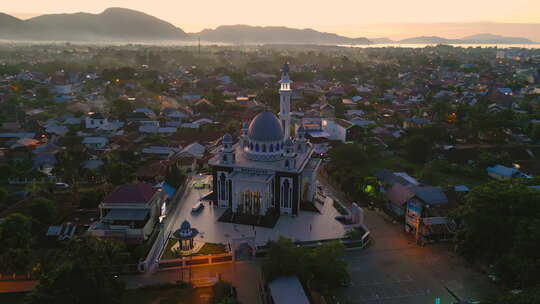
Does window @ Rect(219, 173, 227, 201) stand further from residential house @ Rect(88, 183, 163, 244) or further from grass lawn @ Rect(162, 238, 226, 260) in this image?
grass lawn @ Rect(162, 238, 226, 260)

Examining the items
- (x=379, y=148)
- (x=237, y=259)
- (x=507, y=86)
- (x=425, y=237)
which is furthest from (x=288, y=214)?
(x=507, y=86)

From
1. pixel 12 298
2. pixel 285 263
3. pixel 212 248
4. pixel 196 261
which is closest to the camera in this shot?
pixel 12 298

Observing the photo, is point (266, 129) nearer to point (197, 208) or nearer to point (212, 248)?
point (197, 208)

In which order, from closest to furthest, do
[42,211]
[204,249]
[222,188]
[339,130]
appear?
[204,249] → [42,211] → [222,188] → [339,130]

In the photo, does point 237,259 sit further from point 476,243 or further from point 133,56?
point 133,56

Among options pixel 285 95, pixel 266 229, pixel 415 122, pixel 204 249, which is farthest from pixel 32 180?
pixel 415 122

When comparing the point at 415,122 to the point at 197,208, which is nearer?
the point at 197,208
